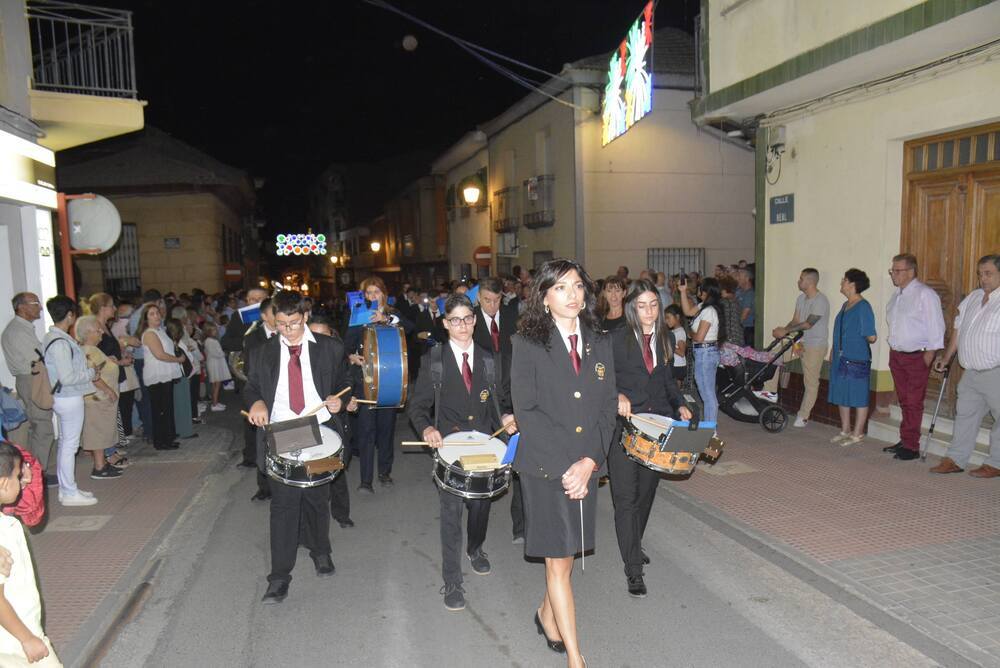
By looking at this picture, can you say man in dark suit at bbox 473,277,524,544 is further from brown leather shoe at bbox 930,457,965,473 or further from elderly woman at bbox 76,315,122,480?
brown leather shoe at bbox 930,457,965,473

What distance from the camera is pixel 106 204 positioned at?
10.5 m

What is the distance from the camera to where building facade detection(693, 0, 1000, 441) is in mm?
7340

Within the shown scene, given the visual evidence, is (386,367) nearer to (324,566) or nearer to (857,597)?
(324,566)

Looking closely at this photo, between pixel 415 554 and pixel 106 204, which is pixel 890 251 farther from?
pixel 106 204

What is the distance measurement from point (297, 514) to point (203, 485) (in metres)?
3.63

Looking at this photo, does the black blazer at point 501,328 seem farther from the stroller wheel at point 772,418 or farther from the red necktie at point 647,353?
A: the stroller wheel at point 772,418

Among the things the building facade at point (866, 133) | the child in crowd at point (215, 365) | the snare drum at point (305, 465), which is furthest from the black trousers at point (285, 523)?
the child in crowd at point (215, 365)

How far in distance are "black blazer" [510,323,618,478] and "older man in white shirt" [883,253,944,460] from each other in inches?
217

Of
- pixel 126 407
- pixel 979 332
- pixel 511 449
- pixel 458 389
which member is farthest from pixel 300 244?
pixel 511 449

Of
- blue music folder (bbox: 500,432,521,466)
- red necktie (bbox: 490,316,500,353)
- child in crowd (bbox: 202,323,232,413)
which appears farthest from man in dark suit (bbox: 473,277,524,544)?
child in crowd (bbox: 202,323,232,413)

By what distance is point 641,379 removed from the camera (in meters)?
4.80

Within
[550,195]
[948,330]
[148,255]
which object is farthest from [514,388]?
[148,255]

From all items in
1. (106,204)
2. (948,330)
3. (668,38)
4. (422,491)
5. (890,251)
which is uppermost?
(668,38)

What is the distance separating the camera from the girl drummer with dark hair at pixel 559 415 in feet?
11.8
